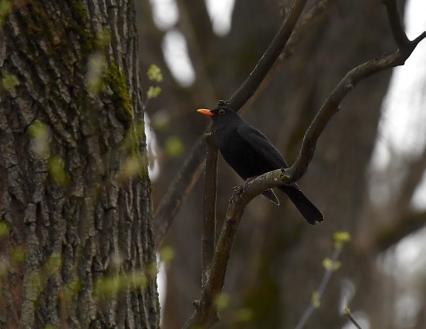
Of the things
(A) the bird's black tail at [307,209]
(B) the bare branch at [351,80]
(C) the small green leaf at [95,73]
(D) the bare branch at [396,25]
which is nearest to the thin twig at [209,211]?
(C) the small green leaf at [95,73]

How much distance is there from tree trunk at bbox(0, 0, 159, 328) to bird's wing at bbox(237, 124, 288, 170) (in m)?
1.90

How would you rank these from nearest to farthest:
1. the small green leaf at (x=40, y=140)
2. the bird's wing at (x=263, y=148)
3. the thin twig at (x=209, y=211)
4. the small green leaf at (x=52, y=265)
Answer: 1. the small green leaf at (x=52, y=265)
2. the small green leaf at (x=40, y=140)
3. the thin twig at (x=209, y=211)
4. the bird's wing at (x=263, y=148)

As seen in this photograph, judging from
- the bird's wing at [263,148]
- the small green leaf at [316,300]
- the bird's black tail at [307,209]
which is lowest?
the small green leaf at [316,300]

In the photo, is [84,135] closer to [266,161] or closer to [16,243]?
[16,243]

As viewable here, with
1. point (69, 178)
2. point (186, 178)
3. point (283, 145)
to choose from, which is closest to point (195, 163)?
point (186, 178)

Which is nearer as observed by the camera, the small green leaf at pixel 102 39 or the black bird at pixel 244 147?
the small green leaf at pixel 102 39

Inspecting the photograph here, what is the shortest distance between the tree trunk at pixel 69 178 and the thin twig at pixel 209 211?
1.15ft

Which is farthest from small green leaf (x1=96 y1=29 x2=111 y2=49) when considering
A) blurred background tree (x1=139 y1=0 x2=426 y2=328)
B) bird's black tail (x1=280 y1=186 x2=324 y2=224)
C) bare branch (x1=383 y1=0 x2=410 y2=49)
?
blurred background tree (x1=139 y1=0 x2=426 y2=328)

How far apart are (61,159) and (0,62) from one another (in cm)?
38

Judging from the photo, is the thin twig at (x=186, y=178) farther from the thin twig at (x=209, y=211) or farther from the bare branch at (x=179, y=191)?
the thin twig at (x=209, y=211)

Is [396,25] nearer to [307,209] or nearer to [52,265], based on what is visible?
Result: [52,265]

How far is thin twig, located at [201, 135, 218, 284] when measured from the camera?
12.0ft

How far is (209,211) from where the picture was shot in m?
3.71

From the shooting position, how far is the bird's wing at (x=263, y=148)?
520 centimetres
